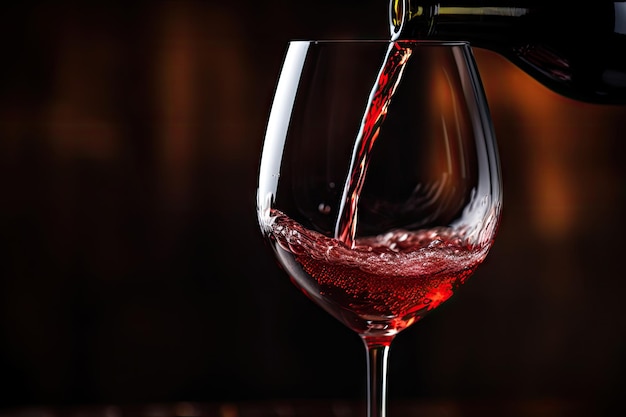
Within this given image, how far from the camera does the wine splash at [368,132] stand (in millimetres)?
464

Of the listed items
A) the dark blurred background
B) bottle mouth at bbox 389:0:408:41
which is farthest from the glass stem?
the dark blurred background

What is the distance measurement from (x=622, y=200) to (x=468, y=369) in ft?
1.19

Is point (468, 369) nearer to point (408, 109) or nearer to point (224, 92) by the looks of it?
point (224, 92)

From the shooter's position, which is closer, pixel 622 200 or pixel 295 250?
pixel 295 250

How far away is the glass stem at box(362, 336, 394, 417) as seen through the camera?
0.45 meters

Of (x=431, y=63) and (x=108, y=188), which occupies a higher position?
(x=431, y=63)

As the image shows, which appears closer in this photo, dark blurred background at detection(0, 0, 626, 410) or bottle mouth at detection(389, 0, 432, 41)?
bottle mouth at detection(389, 0, 432, 41)

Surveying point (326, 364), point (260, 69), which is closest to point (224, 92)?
point (260, 69)

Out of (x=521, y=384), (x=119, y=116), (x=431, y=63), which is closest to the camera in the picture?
(x=431, y=63)

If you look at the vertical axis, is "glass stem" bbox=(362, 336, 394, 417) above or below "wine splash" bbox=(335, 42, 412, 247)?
below

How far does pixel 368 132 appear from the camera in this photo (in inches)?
18.8

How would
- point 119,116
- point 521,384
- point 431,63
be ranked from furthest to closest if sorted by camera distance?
point 521,384 < point 119,116 < point 431,63

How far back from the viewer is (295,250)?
0.48 metres

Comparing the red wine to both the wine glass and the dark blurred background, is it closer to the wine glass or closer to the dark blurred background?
the wine glass
